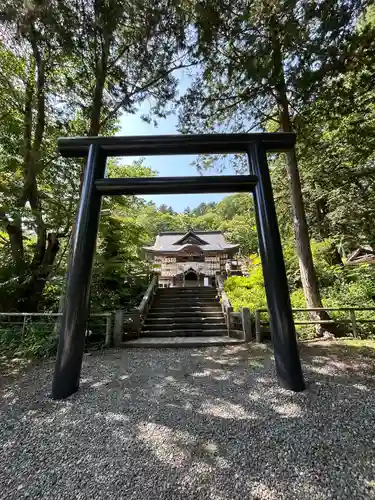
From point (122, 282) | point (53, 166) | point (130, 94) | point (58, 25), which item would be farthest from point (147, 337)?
point (58, 25)

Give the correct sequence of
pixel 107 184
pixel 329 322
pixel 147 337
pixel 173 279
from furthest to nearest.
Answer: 1. pixel 173 279
2. pixel 147 337
3. pixel 329 322
4. pixel 107 184

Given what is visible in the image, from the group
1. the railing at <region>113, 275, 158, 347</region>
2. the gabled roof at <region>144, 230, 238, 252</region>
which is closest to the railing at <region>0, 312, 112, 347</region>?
the railing at <region>113, 275, 158, 347</region>

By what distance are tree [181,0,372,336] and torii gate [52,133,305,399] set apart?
2083 millimetres

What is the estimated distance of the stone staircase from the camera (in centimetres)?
575

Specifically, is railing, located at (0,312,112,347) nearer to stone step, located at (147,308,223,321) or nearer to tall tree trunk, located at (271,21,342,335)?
stone step, located at (147,308,223,321)

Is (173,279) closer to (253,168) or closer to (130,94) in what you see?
(130,94)

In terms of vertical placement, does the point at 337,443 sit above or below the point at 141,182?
below

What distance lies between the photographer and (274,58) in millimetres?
4609

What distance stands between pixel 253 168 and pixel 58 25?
18.4 feet

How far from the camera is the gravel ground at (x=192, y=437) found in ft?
5.54

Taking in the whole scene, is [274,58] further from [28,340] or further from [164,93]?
[28,340]

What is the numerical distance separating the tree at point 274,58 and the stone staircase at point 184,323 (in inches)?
107

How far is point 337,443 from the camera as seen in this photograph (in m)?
2.07

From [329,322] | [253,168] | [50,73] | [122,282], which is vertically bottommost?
[329,322]
